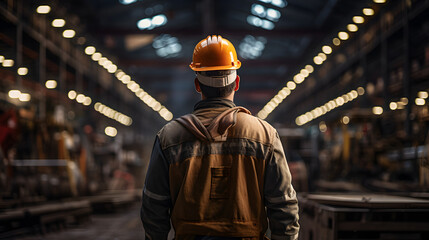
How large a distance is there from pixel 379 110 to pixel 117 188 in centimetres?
Answer: 877

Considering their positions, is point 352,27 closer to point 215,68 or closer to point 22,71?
point 22,71

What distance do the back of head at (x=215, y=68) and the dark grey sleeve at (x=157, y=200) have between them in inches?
16.9

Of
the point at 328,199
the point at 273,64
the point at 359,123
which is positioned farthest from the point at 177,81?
the point at 328,199

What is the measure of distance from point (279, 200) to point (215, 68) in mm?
830

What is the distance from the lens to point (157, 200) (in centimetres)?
301

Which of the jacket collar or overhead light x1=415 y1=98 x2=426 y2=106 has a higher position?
overhead light x1=415 y1=98 x2=426 y2=106

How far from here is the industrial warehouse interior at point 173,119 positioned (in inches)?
340

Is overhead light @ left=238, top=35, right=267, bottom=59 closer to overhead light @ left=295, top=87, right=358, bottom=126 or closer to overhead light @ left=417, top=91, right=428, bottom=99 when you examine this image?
overhead light @ left=295, top=87, right=358, bottom=126

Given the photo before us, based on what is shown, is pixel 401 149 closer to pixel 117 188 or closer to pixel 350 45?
pixel 117 188

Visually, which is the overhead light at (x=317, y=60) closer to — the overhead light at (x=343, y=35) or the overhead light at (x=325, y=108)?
the overhead light at (x=325, y=108)

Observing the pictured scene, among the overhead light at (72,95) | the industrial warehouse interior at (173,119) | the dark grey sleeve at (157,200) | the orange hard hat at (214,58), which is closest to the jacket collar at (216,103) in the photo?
the orange hard hat at (214,58)

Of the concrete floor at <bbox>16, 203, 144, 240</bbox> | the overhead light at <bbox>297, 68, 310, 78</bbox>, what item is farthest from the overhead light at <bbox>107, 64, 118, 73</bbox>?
the concrete floor at <bbox>16, 203, 144, 240</bbox>

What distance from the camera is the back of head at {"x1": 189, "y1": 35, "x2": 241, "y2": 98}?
3.12m

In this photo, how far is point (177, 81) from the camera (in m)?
43.2
